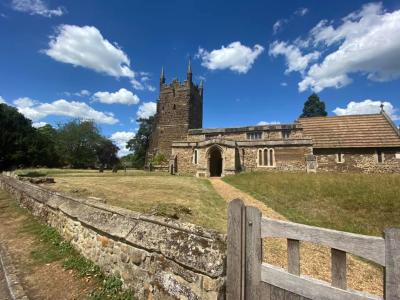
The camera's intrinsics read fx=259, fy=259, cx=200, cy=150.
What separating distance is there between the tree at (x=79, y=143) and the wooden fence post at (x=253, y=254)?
2050 inches

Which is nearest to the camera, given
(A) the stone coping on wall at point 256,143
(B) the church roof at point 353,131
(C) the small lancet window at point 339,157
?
Answer: (B) the church roof at point 353,131

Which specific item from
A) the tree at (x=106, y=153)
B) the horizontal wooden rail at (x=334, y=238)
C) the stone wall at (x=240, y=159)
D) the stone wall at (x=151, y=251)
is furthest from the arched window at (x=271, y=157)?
the tree at (x=106, y=153)

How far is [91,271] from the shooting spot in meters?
4.89

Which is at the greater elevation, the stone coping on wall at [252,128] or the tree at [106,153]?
the stone coping on wall at [252,128]

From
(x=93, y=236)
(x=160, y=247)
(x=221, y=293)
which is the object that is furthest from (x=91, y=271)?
(x=221, y=293)

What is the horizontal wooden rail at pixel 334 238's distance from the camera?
2.06 m

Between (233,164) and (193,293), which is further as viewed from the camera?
(233,164)

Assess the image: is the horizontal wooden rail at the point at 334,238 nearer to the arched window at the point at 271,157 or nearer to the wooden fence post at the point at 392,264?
the wooden fence post at the point at 392,264

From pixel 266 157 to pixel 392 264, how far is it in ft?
90.1

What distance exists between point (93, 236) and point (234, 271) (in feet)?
11.0

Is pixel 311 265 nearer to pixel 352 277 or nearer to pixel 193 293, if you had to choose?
pixel 352 277

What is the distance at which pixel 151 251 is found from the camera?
3859 mm

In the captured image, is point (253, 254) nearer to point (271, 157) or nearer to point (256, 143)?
point (271, 157)

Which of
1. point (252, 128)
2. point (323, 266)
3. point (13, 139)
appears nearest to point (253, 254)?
point (323, 266)
